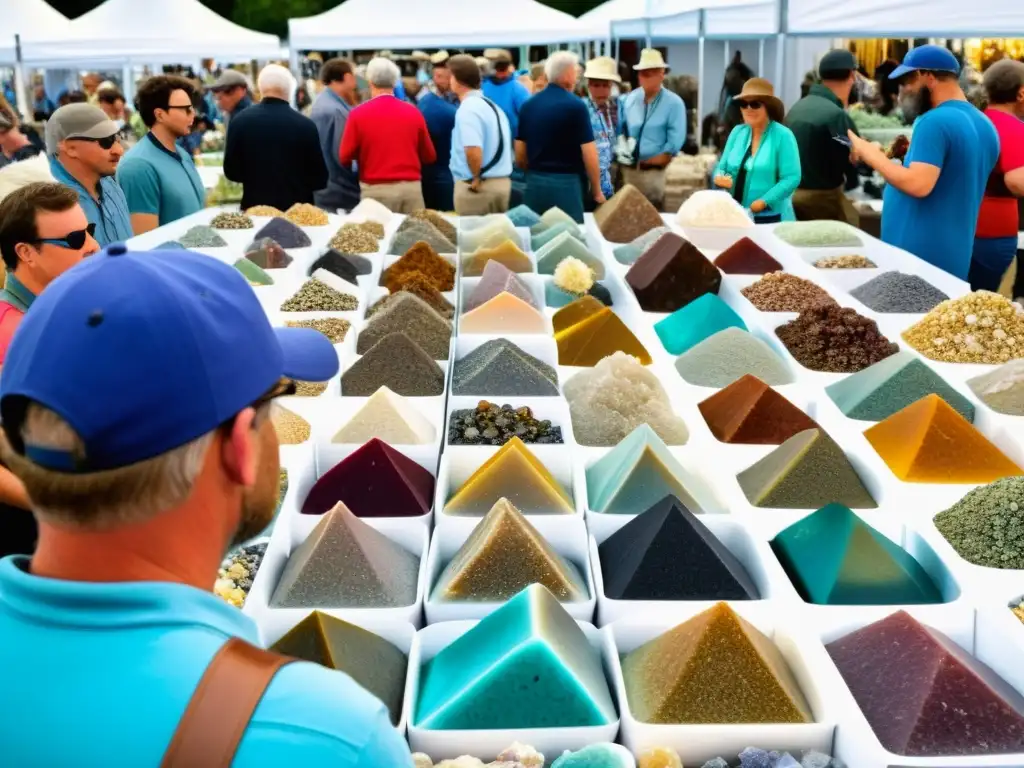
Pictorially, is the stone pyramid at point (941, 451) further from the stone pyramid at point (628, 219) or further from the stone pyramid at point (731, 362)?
the stone pyramid at point (628, 219)

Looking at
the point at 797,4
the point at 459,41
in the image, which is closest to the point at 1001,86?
the point at 797,4

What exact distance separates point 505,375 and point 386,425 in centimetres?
41

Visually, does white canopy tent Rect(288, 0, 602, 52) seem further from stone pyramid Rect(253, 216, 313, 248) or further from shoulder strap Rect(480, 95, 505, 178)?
stone pyramid Rect(253, 216, 313, 248)

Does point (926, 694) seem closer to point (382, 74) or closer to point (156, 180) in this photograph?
point (156, 180)

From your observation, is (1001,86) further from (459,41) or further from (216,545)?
(459,41)

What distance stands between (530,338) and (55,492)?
2272 millimetres

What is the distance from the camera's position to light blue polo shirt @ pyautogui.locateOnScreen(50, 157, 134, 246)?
3070 mm

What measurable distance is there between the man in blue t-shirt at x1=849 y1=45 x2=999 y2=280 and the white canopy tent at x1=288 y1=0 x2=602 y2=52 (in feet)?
18.3

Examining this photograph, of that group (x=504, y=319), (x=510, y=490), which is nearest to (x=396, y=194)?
(x=504, y=319)

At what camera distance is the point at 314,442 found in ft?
7.29

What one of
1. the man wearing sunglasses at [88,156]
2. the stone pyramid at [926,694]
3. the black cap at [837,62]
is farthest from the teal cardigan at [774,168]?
the stone pyramid at [926,694]

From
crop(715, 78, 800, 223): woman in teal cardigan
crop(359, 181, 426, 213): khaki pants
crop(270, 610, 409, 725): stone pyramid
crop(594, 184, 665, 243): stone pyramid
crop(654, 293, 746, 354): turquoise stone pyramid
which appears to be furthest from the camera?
crop(359, 181, 426, 213): khaki pants

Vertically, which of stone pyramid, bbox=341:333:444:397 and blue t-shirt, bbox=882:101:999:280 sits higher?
blue t-shirt, bbox=882:101:999:280

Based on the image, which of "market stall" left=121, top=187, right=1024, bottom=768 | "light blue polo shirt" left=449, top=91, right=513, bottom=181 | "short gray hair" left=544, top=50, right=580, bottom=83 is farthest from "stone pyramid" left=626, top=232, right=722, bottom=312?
"light blue polo shirt" left=449, top=91, right=513, bottom=181
